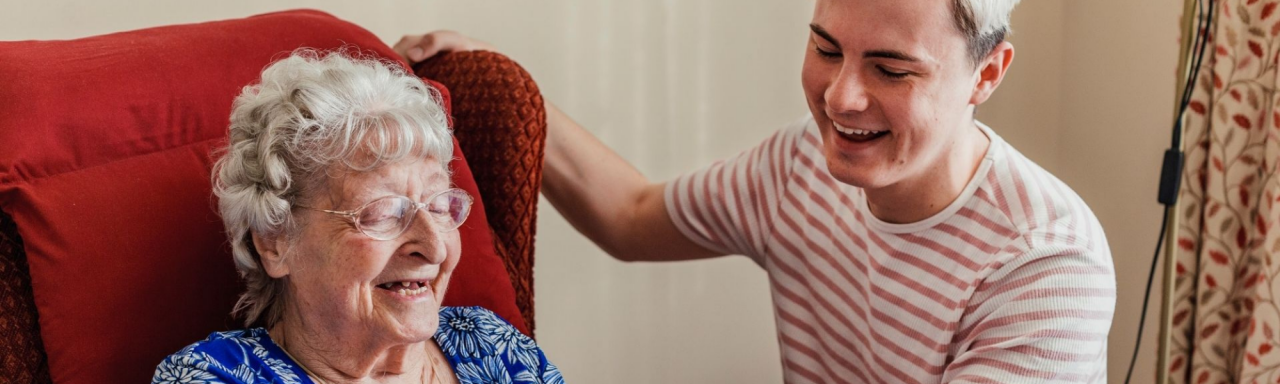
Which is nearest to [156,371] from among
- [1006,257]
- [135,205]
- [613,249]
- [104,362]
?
[104,362]

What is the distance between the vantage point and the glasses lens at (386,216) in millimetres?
1404

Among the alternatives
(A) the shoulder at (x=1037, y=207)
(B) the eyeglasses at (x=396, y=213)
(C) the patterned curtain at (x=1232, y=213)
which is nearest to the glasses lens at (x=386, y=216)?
(B) the eyeglasses at (x=396, y=213)

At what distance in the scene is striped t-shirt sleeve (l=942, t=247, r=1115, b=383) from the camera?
1.58m

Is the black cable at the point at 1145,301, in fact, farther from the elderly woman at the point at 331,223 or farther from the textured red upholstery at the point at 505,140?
the elderly woman at the point at 331,223

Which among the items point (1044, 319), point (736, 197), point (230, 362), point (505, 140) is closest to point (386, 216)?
point (230, 362)

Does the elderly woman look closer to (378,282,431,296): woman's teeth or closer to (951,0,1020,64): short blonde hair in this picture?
(378,282,431,296): woman's teeth

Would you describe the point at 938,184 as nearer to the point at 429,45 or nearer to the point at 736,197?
the point at 736,197

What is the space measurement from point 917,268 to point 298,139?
0.93 m

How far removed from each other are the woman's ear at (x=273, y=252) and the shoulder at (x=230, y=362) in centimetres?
9

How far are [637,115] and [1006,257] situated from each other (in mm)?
1143

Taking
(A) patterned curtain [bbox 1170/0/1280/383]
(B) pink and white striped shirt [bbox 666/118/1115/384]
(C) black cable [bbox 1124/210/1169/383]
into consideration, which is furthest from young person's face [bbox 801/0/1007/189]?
(C) black cable [bbox 1124/210/1169/383]

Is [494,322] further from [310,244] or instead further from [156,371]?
[156,371]

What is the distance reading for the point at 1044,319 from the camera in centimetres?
158

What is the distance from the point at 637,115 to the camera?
259 centimetres
